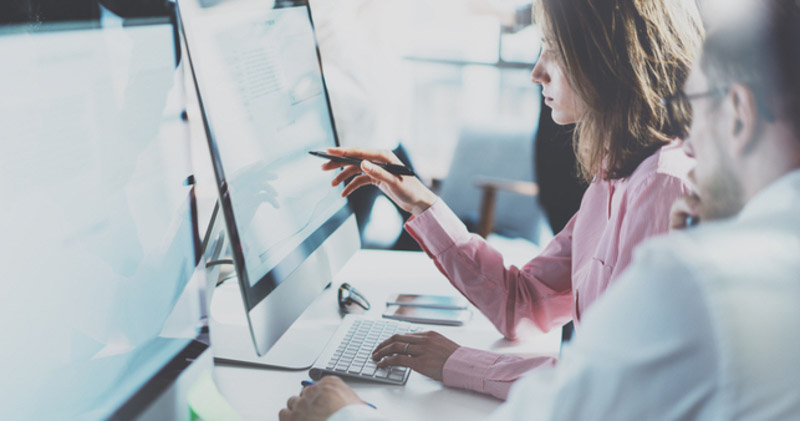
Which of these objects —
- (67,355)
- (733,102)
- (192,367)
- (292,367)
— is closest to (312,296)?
(292,367)

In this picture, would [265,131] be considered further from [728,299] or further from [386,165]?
[728,299]

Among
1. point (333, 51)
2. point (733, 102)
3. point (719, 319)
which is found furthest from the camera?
point (333, 51)

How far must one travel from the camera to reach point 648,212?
891mm

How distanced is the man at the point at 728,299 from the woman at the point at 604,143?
334 mm

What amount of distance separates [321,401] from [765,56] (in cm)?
58

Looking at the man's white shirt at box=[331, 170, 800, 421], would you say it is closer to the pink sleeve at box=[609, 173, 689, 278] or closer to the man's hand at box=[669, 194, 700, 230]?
the man's hand at box=[669, 194, 700, 230]

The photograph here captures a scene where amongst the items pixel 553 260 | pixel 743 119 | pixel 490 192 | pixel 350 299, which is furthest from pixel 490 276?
pixel 490 192

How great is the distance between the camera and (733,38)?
1.79 ft

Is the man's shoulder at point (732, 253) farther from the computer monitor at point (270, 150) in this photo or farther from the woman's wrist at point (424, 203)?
the woman's wrist at point (424, 203)

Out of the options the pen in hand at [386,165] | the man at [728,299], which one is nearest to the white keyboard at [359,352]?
the pen in hand at [386,165]

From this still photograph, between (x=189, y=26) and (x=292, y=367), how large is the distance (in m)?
0.51

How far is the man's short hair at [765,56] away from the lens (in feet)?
1.67

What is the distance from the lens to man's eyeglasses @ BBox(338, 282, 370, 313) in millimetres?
1181

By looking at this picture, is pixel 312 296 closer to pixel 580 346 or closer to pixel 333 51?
pixel 580 346
